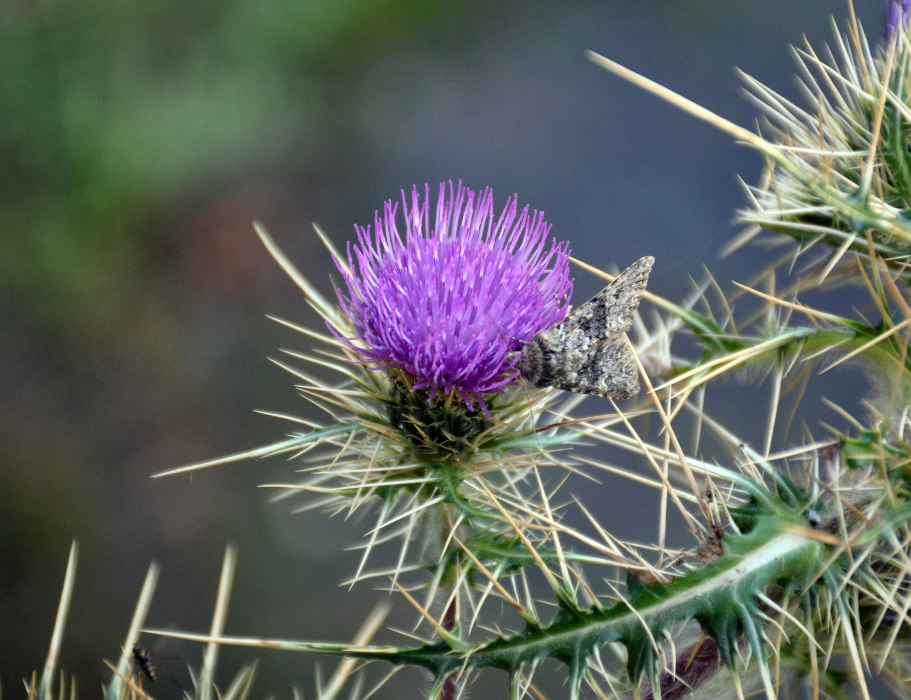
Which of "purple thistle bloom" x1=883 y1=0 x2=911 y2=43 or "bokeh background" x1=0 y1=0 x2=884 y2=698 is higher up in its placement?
"purple thistle bloom" x1=883 y1=0 x2=911 y2=43

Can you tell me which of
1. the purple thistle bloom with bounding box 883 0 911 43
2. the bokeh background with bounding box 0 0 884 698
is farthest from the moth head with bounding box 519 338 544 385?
the bokeh background with bounding box 0 0 884 698

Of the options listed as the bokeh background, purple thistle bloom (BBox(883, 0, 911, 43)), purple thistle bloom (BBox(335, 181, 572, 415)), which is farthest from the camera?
the bokeh background

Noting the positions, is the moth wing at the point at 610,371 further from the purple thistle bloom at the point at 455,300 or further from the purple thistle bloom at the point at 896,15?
the purple thistle bloom at the point at 896,15

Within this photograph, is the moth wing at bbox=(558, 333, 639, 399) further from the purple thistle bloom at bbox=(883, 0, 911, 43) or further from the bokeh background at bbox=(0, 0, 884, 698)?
the bokeh background at bbox=(0, 0, 884, 698)

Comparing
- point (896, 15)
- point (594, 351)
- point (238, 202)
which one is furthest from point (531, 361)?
point (238, 202)

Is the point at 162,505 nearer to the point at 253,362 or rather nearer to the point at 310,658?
the point at 253,362
